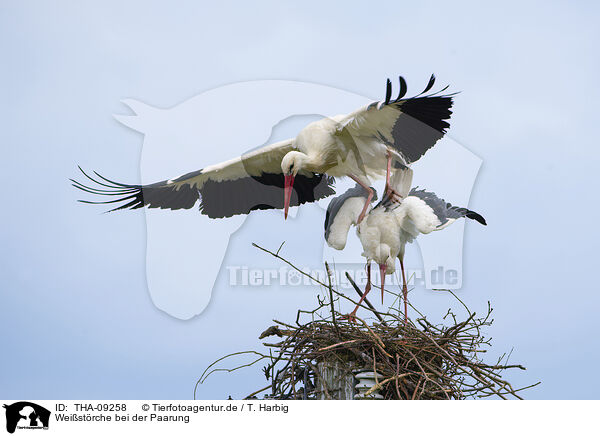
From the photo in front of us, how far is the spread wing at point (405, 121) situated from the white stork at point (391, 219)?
24cm

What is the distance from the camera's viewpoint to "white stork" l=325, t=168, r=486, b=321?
155 inches

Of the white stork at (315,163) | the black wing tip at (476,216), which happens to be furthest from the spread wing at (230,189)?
the black wing tip at (476,216)

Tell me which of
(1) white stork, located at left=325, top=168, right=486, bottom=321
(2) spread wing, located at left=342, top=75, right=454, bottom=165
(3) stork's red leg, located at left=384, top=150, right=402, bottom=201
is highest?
(2) spread wing, located at left=342, top=75, right=454, bottom=165

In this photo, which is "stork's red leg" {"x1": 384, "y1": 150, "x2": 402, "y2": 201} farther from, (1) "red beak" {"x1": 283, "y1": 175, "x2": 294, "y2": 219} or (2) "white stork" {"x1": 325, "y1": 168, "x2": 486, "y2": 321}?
(1) "red beak" {"x1": 283, "y1": 175, "x2": 294, "y2": 219}

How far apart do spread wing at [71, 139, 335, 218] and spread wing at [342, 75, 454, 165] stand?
2.62ft

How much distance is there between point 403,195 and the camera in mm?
4188

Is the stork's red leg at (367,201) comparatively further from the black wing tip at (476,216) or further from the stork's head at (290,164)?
the black wing tip at (476,216)

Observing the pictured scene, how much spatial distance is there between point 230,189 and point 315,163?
3.15 ft

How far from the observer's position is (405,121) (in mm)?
3910

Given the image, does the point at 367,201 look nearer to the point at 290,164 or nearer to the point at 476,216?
the point at 290,164
